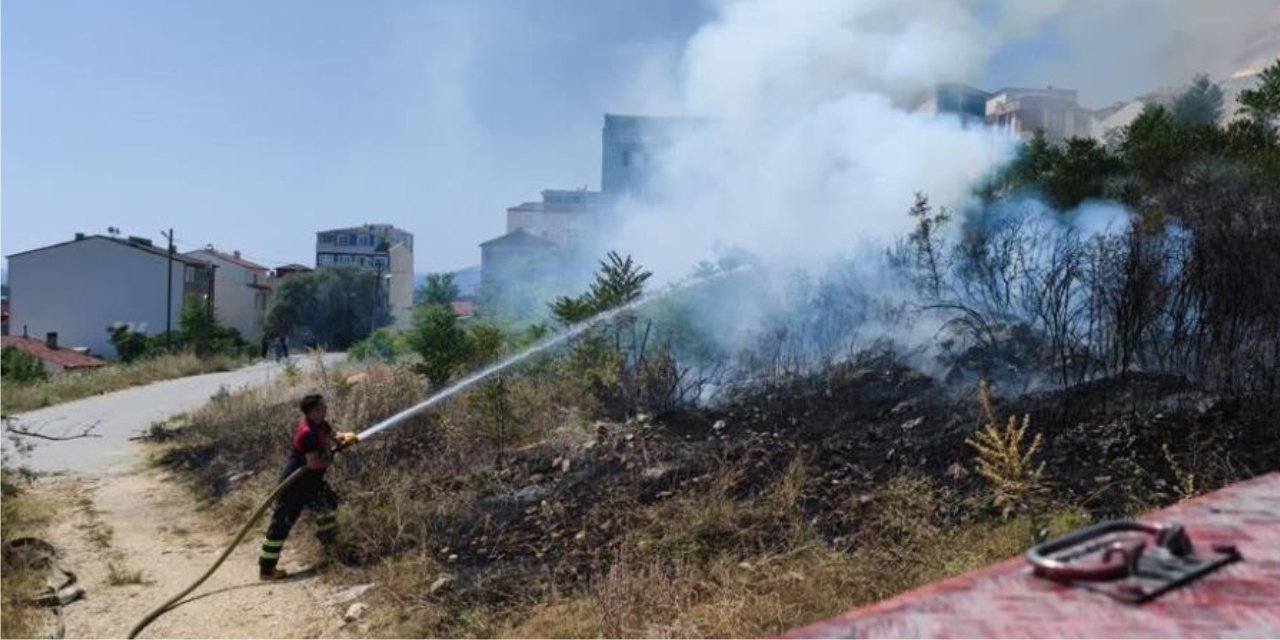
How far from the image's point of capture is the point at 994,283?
28.2ft

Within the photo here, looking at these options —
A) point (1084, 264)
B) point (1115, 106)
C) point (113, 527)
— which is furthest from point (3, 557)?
point (1115, 106)

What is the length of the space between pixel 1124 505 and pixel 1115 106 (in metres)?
19.0

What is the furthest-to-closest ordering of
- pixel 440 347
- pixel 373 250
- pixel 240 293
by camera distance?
1. pixel 373 250
2. pixel 240 293
3. pixel 440 347

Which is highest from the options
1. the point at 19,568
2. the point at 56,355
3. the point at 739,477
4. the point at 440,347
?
the point at 440,347

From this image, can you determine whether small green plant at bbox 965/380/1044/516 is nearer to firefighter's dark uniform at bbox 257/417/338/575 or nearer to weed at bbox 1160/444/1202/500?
weed at bbox 1160/444/1202/500

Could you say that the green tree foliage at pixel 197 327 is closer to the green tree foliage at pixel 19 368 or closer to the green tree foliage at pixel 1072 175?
the green tree foliage at pixel 19 368

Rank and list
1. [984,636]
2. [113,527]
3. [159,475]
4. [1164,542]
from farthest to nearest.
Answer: [159,475]
[113,527]
[1164,542]
[984,636]

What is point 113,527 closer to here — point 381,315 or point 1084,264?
point 1084,264

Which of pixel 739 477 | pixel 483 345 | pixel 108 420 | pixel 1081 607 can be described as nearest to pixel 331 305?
pixel 108 420

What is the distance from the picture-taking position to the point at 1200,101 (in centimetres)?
1413

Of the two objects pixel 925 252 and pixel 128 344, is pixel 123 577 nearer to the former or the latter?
pixel 925 252

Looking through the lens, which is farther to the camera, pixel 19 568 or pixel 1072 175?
pixel 1072 175

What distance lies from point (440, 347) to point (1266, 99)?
9.14 meters

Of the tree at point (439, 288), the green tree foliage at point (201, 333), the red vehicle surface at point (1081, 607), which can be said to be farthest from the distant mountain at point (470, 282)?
the red vehicle surface at point (1081, 607)
